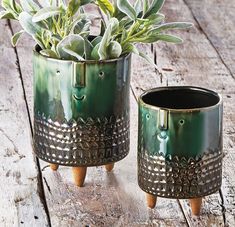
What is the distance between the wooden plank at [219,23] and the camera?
1953mm

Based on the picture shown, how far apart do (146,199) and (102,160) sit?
0.27 ft

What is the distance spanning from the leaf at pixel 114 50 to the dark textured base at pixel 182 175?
14cm

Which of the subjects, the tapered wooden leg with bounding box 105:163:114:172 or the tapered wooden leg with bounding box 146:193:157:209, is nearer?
the tapered wooden leg with bounding box 146:193:157:209

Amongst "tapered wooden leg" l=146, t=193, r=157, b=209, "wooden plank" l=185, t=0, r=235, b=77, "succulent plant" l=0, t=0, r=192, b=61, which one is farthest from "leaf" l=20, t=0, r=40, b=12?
"wooden plank" l=185, t=0, r=235, b=77

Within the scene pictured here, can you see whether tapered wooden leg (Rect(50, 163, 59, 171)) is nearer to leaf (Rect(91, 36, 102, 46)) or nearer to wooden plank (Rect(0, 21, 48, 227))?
wooden plank (Rect(0, 21, 48, 227))

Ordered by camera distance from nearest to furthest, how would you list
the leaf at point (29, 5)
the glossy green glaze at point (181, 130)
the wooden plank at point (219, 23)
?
the glossy green glaze at point (181, 130)
the leaf at point (29, 5)
the wooden plank at point (219, 23)

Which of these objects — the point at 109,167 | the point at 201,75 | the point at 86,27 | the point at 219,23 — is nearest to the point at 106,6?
the point at 86,27

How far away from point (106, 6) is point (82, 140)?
19cm

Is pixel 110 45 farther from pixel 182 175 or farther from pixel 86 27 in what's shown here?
pixel 182 175

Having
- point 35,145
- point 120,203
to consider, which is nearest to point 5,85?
point 35,145

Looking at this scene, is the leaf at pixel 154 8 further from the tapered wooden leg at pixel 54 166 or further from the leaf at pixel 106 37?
the tapered wooden leg at pixel 54 166

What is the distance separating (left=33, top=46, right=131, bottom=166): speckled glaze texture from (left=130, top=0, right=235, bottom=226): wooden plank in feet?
0.47

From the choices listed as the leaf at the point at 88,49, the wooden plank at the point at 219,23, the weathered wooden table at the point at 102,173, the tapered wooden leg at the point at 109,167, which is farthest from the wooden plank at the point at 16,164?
the wooden plank at the point at 219,23

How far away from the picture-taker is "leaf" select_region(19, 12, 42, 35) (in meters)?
1.23
